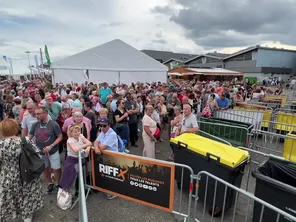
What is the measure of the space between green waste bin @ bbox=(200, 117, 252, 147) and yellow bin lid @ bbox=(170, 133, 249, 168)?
7.45ft

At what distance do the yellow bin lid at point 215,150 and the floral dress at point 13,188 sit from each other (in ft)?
8.55

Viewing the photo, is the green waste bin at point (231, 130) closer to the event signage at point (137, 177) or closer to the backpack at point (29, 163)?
the event signage at point (137, 177)

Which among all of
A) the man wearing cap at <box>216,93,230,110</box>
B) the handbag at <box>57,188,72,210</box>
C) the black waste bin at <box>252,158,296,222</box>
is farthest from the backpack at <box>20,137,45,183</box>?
the man wearing cap at <box>216,93,230,110</box>

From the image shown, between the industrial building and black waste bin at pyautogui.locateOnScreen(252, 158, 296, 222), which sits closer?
black waste bin at pyautogui.locateOnScreen(252, 158, 296, 222)

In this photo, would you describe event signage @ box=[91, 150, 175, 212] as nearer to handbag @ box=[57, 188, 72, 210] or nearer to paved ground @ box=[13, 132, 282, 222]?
paved ground @ box=[13, 132, 282, 222]

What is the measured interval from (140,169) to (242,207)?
212 cm

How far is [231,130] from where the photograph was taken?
579 cm

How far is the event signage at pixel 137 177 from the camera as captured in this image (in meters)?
2.83

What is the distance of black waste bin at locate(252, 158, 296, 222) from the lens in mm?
2336

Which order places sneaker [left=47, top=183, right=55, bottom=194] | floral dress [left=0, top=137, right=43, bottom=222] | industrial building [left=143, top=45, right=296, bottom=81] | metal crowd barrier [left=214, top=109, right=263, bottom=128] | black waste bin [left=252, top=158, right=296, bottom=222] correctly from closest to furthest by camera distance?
black waste bin [left=252, top=158, right=296, bottom=222]
floral dress [left=0, top=137, right=43, bottom=222]
sneaker [left=47, top=183, right=55, bottom=194]
metal crowd barrier [left=214, top=109, right=263, bottom=128]
industrial building [left=143, top=45, right=296, bottom=81]

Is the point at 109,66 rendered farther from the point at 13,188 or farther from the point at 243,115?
the point at 13,188

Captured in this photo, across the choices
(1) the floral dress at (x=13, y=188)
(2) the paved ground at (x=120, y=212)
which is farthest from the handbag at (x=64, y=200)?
(1) the floral dress at (x=13, y=188)

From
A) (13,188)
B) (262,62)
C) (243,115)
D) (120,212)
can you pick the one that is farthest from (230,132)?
(262,62)

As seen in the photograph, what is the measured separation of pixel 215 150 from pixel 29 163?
2.95 meters
